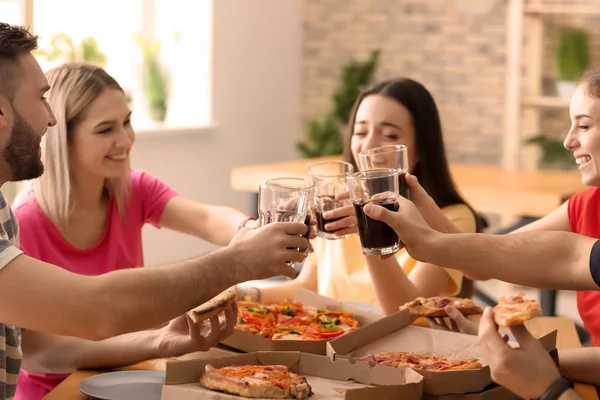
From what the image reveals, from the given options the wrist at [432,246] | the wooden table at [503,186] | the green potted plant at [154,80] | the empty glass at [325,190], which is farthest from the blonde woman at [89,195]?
the green potted plant at [154,80]

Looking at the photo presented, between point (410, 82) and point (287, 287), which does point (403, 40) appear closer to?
point (410, 82)

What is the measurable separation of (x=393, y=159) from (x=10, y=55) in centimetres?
88

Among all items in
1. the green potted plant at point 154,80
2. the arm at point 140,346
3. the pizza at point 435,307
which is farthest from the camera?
the green potted plant at point 154,80

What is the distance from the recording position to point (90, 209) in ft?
8.70

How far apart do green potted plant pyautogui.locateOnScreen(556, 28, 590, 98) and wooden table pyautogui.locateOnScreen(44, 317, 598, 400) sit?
3.98m

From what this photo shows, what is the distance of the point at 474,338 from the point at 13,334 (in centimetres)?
99

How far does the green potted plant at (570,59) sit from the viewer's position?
6.17 m

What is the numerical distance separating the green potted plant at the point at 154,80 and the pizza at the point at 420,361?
4548 mm

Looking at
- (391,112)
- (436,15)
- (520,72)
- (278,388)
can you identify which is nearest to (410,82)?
(391,112)

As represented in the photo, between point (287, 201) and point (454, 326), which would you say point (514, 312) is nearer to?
point (287, 201)

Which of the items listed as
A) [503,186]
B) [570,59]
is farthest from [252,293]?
[570,59]

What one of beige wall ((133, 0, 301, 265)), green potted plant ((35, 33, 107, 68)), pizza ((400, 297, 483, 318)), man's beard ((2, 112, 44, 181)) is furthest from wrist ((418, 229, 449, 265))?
beige wall ((133, 0, 301, 265))

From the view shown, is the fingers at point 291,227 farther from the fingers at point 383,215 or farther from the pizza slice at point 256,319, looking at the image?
the pizza slice at point 256,319

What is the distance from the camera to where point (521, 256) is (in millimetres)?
1623
